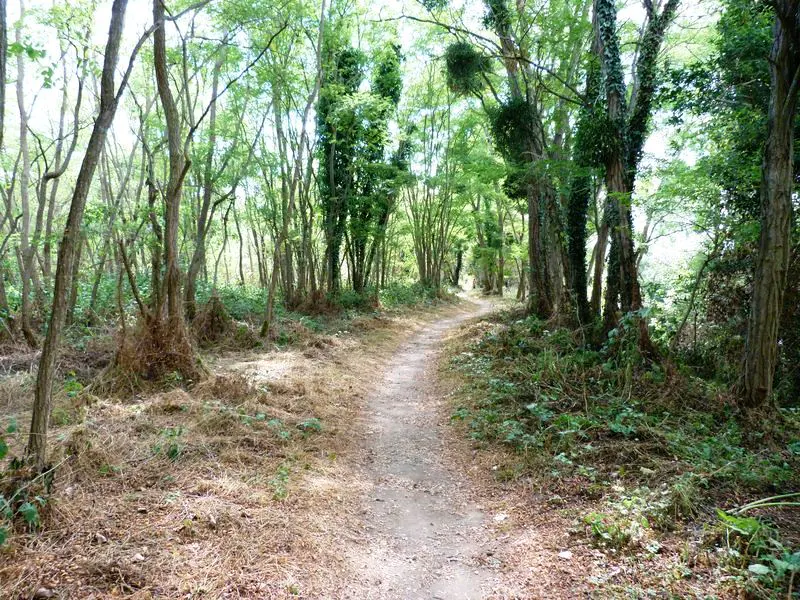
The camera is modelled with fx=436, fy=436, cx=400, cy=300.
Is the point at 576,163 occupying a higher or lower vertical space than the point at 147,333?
higher

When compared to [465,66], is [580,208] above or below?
below

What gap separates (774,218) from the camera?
4992mm

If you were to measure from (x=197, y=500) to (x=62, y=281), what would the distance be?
1960 millimetres

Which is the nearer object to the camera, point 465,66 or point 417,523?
point 417,523

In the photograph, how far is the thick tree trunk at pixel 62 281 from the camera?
3.07m

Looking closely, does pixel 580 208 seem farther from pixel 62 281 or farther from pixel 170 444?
pixel 62 281


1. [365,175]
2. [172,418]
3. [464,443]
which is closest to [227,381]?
[172,418]

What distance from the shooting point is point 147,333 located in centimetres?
647

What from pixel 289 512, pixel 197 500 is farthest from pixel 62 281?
pixel 289 512

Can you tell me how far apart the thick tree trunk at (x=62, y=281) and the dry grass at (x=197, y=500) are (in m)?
0.50

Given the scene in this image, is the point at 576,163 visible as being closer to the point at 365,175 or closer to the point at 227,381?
the point at 227,381

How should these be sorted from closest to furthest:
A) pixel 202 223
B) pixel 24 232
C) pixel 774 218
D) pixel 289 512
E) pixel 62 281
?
pixel 62 281 < pixel 289 512 < pixel 774 218 < pixel 24 232 < pixel 202 223

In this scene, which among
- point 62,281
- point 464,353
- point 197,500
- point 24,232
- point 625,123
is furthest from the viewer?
point 24,232

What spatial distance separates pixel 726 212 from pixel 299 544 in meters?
9.42
